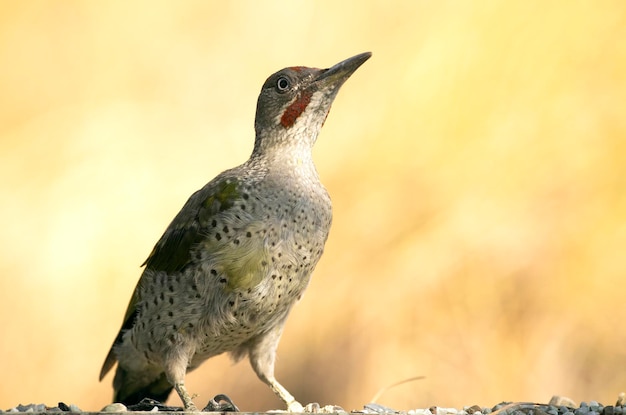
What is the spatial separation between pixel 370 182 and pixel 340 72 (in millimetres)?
3149

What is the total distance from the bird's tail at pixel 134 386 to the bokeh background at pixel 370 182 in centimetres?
206

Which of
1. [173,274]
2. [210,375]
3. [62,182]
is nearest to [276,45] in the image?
[62,182]

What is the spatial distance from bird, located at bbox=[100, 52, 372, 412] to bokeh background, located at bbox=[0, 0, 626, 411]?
253 cm

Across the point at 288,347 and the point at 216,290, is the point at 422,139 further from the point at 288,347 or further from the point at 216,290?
the point at 216,290

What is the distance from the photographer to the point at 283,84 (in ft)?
17.3

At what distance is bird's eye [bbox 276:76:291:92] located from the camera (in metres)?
5.24

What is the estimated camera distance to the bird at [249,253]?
4.87 m

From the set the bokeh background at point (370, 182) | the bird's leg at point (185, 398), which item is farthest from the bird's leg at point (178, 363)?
the bokeh background at point (370, 182)

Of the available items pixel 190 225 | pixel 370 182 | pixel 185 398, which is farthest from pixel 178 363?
pixel 370 182

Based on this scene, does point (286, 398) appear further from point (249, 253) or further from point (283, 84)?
point (283, 84)

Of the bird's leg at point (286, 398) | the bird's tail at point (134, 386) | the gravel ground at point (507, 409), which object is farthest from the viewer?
the bird's tail at point (134, 386)

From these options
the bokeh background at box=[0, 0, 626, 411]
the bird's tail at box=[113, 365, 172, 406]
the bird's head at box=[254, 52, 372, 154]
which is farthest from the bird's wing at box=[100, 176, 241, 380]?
the bokeh background at box=[0, 0, 626, 411]

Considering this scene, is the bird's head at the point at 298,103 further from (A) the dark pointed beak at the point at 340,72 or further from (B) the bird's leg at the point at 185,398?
(B) the bird's leg at the point at 185,398

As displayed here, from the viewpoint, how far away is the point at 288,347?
26.2 ft
